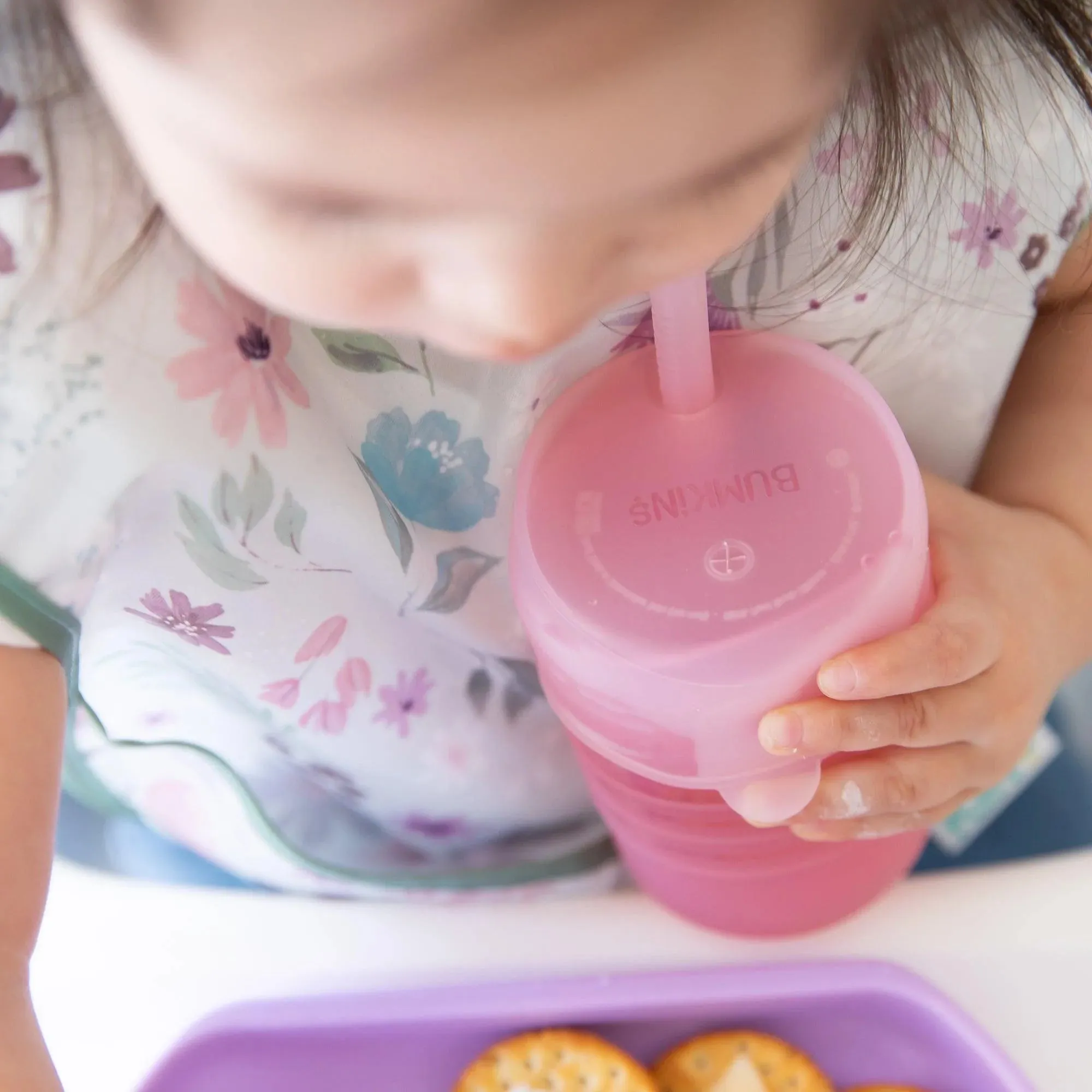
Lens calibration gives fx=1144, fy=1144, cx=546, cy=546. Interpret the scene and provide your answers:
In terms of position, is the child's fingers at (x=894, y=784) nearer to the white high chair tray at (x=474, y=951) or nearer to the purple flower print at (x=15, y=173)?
the white high chair tray at (x=474, y=951)

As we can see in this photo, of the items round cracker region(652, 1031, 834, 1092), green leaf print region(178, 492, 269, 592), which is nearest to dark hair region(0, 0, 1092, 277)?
green leaf print region(178, 492, 269, 592)

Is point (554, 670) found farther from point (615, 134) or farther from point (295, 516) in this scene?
point (615, 134)

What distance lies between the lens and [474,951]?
496 millimetres

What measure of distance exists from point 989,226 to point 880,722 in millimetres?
200

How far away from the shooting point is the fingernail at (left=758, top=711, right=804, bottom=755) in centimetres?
35

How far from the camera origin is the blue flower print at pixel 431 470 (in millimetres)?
437

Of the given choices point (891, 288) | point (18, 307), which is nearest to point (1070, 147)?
point (891, 288)

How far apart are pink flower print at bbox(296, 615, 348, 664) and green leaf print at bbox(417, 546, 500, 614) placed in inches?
1.4

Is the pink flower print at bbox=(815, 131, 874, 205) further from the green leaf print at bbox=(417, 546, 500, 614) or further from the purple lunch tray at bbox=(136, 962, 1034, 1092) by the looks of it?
the purple lunch tray at bbox=(136, 962, 1034, 1092)

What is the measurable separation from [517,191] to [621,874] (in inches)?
18.9

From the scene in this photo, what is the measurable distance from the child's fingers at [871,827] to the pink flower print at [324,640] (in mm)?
203

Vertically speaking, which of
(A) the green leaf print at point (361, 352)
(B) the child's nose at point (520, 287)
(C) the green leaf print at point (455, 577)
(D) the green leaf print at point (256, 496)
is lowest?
(C) the green leaf print at point (455, 577)

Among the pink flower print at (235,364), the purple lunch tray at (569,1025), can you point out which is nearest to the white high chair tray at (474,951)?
the purple lunch tray at (569,1025)

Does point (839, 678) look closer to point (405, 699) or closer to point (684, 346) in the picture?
point (684, 346)
